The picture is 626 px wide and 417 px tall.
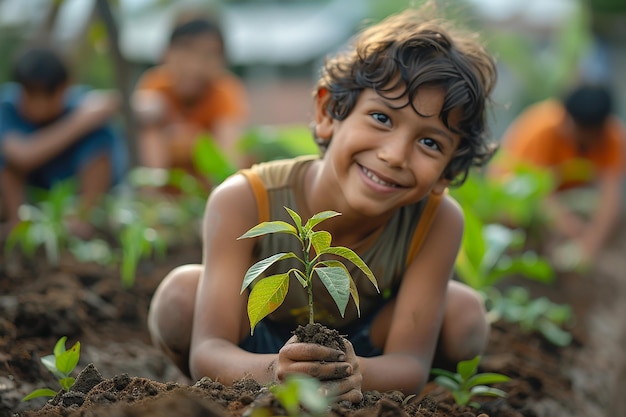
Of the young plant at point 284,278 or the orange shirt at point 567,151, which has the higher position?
the young plant at point 284,278

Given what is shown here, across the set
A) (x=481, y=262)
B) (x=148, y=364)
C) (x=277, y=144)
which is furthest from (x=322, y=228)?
(x=277, y=144)

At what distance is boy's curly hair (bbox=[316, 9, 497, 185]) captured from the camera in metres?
2.08

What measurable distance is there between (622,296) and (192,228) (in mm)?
2448

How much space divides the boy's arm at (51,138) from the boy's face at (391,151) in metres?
3.04

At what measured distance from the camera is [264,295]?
1.71m

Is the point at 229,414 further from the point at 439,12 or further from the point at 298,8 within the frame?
the point at 298,8

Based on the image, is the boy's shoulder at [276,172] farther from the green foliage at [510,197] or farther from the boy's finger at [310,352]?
the green foliage at [510,197]

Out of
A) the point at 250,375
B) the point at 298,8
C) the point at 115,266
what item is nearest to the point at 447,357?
the point at 250,375

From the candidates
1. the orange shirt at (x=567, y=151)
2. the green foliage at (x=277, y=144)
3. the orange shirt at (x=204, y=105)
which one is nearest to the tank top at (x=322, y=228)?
the green foliage at (x=277, y=144)

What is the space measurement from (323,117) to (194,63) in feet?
12.0

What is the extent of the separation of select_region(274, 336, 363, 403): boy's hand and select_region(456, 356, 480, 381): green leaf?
1.82 ft

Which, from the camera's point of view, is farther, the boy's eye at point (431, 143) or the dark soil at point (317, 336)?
the boy's eye at point (431, 143)

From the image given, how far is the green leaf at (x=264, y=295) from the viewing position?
1.69 m

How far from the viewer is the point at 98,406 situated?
1.63m
